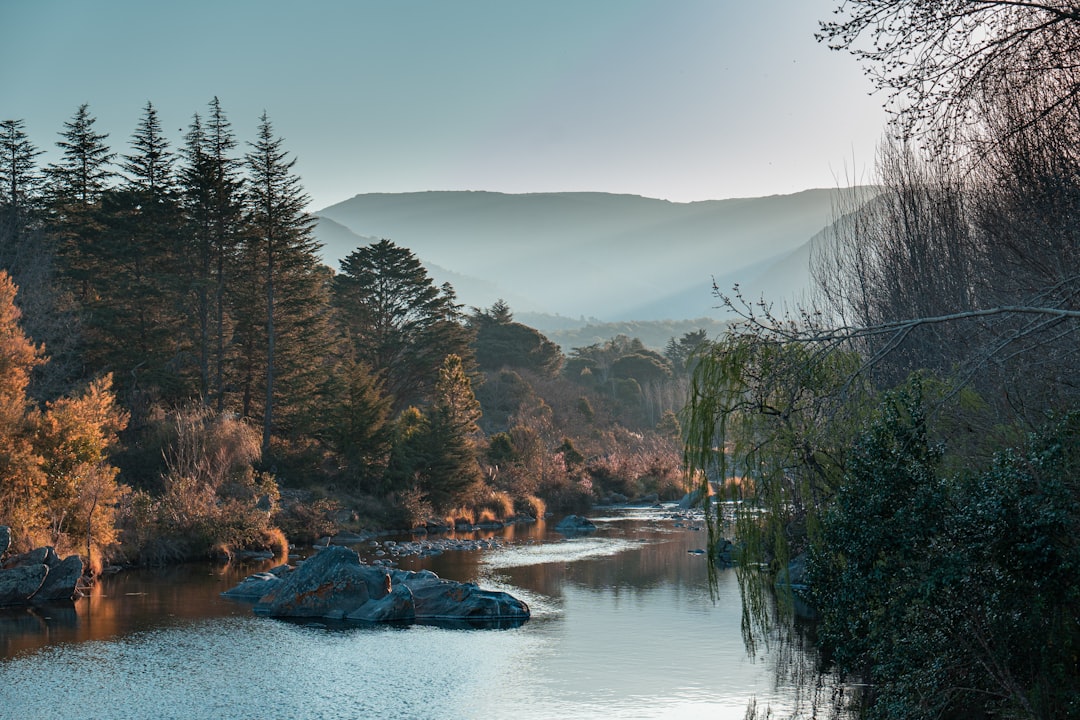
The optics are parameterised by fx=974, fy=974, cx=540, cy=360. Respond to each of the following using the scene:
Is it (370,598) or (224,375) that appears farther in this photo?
(224,375)

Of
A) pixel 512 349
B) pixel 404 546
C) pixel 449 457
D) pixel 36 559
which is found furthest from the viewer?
pixel 512 349

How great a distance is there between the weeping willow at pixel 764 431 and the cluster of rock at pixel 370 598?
7465 mm

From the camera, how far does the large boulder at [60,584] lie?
21.0 metres

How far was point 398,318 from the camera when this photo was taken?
51.7 meters

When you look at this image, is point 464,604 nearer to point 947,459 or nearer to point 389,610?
point 389,610

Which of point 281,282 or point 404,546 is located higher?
point 281,282

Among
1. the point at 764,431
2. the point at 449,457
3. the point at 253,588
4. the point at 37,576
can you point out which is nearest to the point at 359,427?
the point at 449,457

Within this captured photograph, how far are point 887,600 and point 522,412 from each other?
46799 mm

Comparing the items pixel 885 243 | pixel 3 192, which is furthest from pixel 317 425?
pixel 885 243

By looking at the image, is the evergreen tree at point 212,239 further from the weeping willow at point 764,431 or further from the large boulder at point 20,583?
the weeping willow at point 764,431

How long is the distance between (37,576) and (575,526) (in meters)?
18.6

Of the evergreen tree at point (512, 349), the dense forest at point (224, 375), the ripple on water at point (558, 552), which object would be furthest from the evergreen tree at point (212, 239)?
the evergreen tree at point (512, 349)

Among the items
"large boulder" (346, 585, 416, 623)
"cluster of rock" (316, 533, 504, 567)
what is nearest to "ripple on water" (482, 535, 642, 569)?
"cluster of rock" (316, 533, 504, 567)

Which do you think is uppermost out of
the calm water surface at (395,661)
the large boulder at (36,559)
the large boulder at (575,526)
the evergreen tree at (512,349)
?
the evergreen tree at (512,349)
